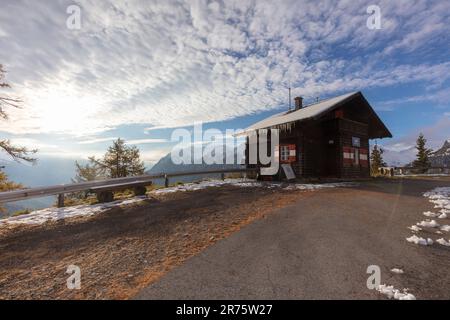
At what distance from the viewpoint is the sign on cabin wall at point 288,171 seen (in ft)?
54.8

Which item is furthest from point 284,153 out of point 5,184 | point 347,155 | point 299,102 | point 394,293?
point 5,184

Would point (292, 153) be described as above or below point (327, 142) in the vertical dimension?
below

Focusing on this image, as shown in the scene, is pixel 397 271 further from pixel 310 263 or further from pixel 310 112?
pixel 310 112

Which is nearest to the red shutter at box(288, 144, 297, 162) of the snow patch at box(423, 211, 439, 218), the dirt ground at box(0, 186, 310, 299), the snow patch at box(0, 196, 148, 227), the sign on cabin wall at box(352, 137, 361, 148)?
→ the sign on cabin wall at box(352, 137, 361, 148)

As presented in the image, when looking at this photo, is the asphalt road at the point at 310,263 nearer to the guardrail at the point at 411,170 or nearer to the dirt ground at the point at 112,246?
the dirt ground at the point at 112,246

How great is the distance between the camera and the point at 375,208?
7352 millimetres

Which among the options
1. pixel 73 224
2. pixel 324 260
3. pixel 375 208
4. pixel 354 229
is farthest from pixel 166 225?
pixel 375 208

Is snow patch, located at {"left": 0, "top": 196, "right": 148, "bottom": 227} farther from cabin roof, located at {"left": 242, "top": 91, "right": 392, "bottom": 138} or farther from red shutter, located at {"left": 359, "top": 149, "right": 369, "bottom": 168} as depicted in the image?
red shutter, located at {"left": 359, "top": 149, "right": 369, "bottom": 168}

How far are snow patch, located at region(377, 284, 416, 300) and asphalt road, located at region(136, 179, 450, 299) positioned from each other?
12 centimetres

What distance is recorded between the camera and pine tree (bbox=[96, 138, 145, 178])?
3106 cm

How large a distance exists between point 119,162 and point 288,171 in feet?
79.9

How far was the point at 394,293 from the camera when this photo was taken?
284 cm
